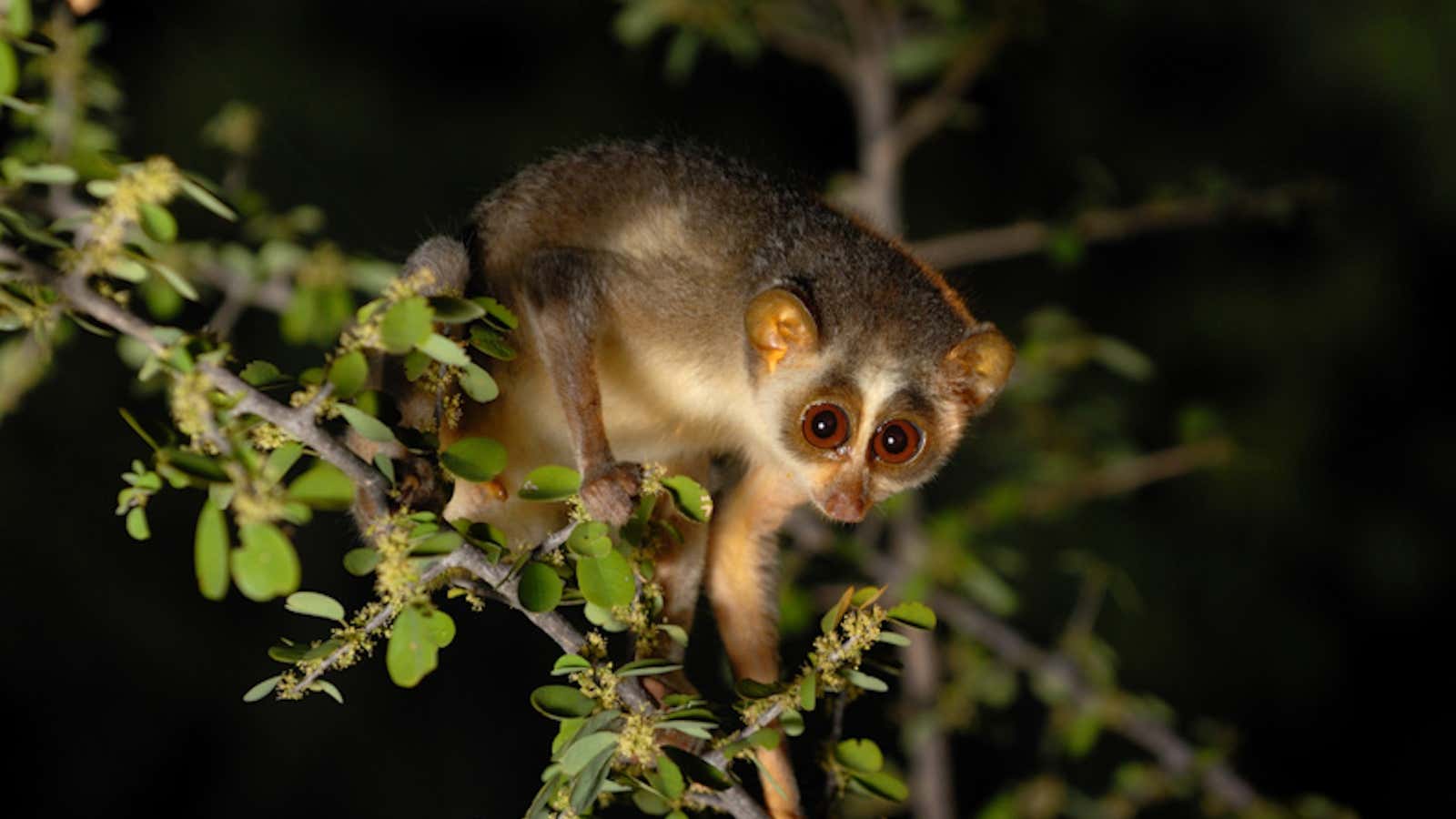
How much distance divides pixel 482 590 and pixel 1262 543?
7.46 meters

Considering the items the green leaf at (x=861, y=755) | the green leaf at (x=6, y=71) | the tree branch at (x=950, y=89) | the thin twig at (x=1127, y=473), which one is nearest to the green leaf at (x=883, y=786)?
the green leaf at (x=861, y=755)

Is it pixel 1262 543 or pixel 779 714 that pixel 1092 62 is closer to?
pixel 1262 543

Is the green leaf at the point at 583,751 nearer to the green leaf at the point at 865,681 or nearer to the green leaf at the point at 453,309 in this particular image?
the green leaf at the point at 865,681

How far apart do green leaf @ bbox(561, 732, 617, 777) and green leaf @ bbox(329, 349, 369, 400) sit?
1.68ft

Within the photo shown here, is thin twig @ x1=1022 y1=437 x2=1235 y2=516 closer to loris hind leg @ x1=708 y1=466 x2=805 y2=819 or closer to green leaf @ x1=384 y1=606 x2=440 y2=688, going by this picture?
loris hind leg @ x1=708 y1=466 x2=805 y2=819

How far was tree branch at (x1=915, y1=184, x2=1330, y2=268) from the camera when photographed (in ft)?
13.2

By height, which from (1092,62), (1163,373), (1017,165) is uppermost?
(1092,62)

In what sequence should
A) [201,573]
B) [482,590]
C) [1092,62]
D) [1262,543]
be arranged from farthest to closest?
1. [1092,62]
2. [1262,543]
3. [482,590]
4. [201,573]

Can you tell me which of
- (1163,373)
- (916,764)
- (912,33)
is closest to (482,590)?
(916,764)

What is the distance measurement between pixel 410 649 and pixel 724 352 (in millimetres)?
1374

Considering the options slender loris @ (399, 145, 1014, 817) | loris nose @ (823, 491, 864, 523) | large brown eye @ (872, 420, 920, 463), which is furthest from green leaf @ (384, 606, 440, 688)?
large brown eye @ (872, 420, 920, 463)

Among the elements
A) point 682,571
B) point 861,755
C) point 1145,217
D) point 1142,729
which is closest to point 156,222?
point 861,755

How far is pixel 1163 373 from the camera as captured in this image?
8656mm

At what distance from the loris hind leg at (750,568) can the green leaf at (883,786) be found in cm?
86
